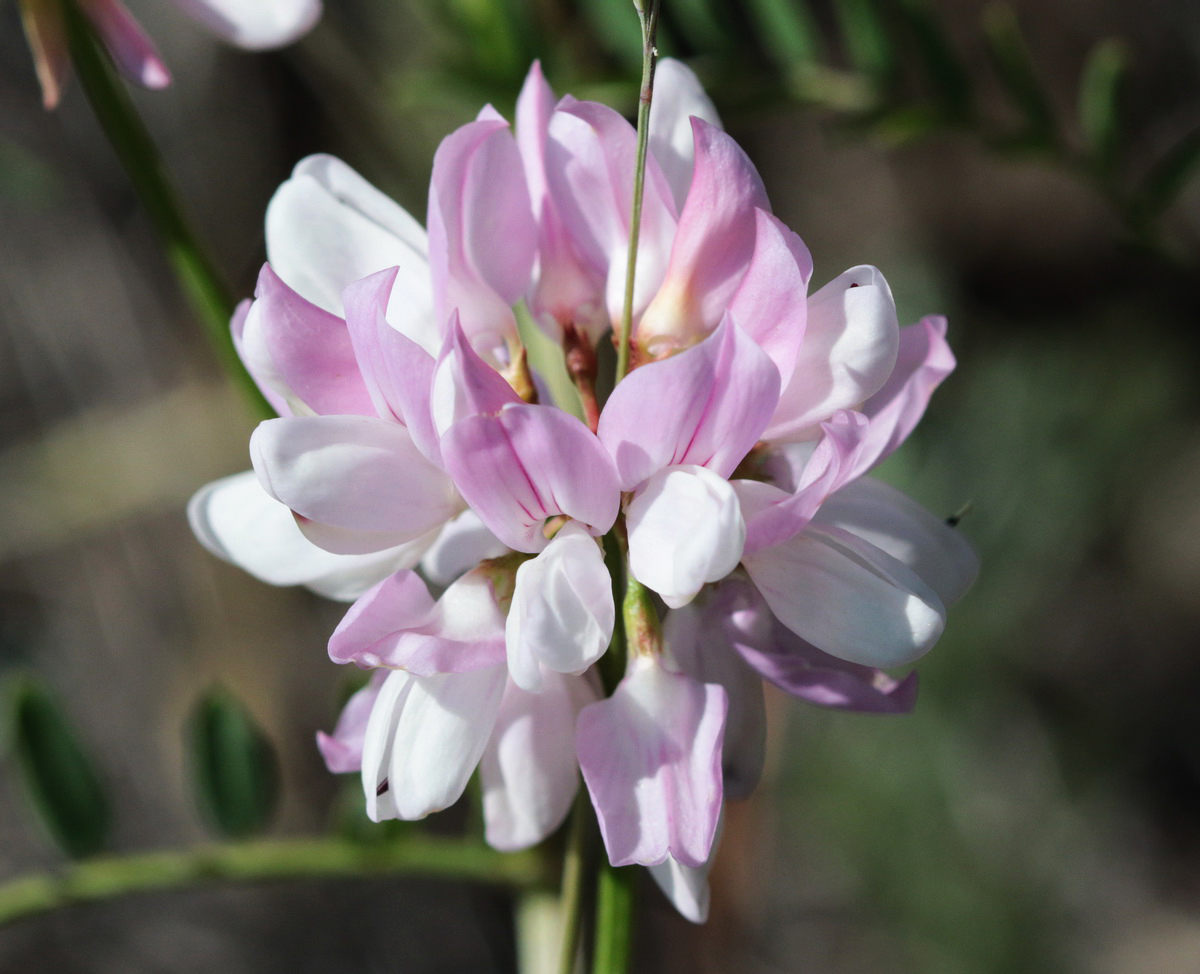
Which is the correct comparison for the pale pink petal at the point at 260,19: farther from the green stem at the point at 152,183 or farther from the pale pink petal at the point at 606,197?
the pale pink petal at the point at 606,197

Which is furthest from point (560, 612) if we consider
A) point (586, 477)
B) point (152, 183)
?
point (152, 183)

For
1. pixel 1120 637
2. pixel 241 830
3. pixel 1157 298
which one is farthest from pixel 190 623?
pixel 1157 298

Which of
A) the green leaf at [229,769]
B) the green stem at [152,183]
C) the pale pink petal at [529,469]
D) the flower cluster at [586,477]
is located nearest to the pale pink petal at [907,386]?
the flower cluster at [586,477]

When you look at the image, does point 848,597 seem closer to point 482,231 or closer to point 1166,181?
point 482,231

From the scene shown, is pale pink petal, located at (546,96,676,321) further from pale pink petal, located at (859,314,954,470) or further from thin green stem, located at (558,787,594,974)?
thin green stem, located at (558,787,594,974)

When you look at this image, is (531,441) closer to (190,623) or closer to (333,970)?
(333,970)
